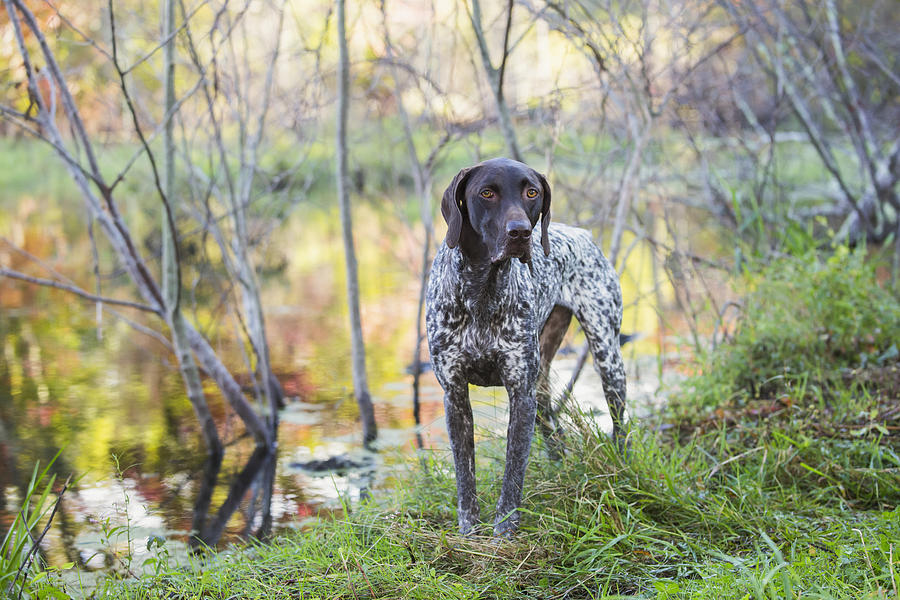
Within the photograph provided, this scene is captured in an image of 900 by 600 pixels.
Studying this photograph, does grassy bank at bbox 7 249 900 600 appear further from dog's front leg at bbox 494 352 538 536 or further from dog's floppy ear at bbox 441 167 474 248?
dog's floppy ear at bbox 441 167 474 248

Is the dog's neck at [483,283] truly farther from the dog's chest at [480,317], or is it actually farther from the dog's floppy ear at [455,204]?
the dog's floppy ear at [455,204]

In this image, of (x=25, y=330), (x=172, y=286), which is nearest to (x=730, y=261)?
(x=172, y=286)

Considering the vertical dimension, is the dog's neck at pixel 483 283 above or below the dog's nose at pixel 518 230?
below

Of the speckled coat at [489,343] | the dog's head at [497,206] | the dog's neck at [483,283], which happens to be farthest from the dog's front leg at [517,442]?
the dog's head at [497,206]

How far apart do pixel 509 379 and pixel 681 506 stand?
0.92 m

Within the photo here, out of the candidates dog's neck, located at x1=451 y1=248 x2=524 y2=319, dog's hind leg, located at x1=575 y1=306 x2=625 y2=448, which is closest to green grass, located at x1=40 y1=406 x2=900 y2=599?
dog's hind leg, located at x1=575 y1=306 x2=625 y2=448

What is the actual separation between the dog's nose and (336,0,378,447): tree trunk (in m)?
2.77

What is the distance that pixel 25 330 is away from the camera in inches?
368

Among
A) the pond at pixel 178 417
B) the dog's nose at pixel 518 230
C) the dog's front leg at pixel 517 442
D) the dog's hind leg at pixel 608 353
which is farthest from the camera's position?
the pond at pixel 178 417

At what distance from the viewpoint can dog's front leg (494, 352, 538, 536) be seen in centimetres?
353

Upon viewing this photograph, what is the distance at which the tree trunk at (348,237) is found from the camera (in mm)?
5562

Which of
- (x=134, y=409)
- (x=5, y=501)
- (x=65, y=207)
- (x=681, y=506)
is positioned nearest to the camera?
(x=681, y=506)

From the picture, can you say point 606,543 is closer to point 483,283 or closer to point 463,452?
point 463,452

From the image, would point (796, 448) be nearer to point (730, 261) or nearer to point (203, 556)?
point (203, 556)
